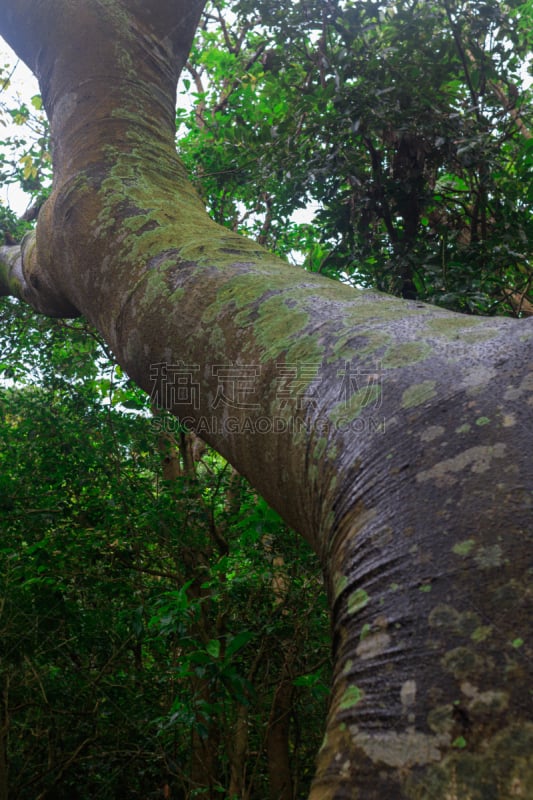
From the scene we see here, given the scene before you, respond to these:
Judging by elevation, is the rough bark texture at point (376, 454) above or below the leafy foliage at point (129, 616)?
above

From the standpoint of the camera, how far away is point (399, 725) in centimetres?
54

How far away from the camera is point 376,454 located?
761 mm

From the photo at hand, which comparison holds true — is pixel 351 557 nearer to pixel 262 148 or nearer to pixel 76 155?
pixel 76 155

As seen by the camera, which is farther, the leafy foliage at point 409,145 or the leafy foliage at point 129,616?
the leafy foliage at point 409,145

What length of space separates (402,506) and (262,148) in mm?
3301

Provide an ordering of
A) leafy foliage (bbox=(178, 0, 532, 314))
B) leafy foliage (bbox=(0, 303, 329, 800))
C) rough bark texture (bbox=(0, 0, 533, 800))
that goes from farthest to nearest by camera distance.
Result: leafy foliage (bbox=(178, 0, 532, 314)) → leafy foliage (bbox=(0, 303, 329, 800)) → rough bark texture (bbox=(0, 0, 533, 800))

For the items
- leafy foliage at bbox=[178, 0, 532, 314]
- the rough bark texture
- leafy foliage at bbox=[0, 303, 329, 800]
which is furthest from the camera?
leafy foliage at bbox=[178, 0, 532, 314]

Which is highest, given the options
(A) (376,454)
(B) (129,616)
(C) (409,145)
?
(C) (409,145)

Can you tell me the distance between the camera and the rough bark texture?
523mm

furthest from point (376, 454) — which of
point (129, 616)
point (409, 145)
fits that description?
point (409, 145)

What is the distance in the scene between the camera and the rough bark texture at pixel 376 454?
0.52 meters

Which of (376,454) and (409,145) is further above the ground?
(409,145)

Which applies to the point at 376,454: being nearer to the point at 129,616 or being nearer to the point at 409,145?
the point at 129,616

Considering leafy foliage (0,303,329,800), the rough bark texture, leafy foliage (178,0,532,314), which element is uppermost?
leafy foliage (178,0,532,314)
